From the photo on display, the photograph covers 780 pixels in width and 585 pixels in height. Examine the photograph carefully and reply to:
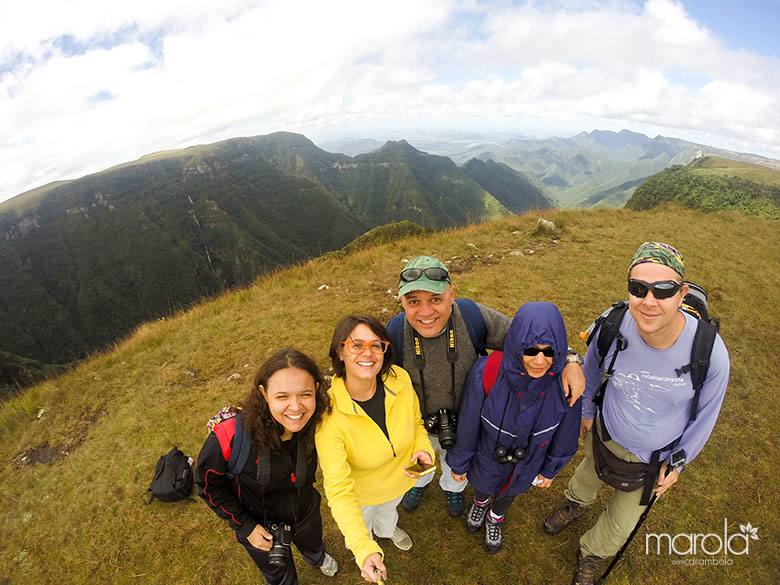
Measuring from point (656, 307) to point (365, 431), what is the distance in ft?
7.21

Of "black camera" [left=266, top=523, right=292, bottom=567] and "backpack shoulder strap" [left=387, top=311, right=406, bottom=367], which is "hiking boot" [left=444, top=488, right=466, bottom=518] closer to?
"black camera" [left=266, top=523, right=292, bottom=567]

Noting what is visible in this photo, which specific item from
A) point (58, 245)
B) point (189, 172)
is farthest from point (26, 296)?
point (189, 172)

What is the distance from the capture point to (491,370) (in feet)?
8.52

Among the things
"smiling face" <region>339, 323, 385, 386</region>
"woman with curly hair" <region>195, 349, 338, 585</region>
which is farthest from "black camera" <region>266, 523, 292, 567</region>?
"smiling face" <region>339, 323, 385, 386</region>

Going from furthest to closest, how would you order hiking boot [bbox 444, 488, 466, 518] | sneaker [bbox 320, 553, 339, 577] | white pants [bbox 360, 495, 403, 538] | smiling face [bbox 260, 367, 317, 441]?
hiking boot [bbox 444, 488, 466, 518]
sneaker [bbox 320, 553, 339, 577]
white pants [bbox 360, 495, 403, 538]
smiling face [bbox 260, 367, 317, 441]

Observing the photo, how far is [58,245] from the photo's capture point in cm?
11381

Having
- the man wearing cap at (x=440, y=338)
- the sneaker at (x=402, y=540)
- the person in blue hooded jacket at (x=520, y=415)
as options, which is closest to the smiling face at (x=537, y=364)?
the person in blue hooded jacket at (x=520, y=415)

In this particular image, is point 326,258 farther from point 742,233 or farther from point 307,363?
point 742,233

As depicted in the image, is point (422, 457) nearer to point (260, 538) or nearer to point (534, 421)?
point (534, 421)

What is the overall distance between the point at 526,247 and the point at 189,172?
184 meters

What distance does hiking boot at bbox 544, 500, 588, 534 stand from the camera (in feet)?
11.8

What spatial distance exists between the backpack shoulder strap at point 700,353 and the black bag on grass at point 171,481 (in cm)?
529

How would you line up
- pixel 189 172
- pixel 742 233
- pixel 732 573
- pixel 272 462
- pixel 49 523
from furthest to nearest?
pixel 189 172, pixel 742 233, pixel 49 523, pixel 732 573, pixel 272 462

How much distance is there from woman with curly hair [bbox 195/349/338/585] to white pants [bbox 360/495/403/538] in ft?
2.40
